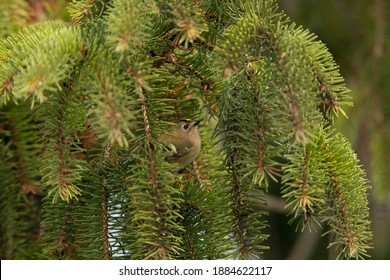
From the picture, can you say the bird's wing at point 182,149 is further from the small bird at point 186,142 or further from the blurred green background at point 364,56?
the blurred green background at point 364,56

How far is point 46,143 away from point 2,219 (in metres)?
0.54

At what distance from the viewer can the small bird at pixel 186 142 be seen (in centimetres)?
182

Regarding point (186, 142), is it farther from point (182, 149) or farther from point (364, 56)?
point (364, 56)

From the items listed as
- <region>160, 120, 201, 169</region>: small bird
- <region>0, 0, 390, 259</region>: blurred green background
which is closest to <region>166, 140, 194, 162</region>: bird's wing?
<region>160, 120, 201, 169</region>: small bird

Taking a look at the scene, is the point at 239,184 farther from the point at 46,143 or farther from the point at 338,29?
the point at 338,29

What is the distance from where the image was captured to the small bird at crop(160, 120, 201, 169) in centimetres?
182

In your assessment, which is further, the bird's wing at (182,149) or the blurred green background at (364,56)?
the blurred green background at (364,56)

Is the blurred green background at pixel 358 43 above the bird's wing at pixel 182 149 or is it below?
above

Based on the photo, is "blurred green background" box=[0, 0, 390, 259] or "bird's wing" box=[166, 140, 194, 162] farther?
"blurred green background" box=[0, 0, 390, 259]

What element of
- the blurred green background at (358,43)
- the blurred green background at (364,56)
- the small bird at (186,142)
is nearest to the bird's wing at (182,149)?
the small bird at (186,142)

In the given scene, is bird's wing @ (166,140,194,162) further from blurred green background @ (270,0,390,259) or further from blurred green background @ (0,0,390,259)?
blurred green background @ (270,0,390,259)

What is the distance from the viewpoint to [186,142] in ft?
6.07

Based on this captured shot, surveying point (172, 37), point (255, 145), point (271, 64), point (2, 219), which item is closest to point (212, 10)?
point (172, 37)

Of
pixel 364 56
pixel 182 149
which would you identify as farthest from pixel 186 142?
pixel 364 56
